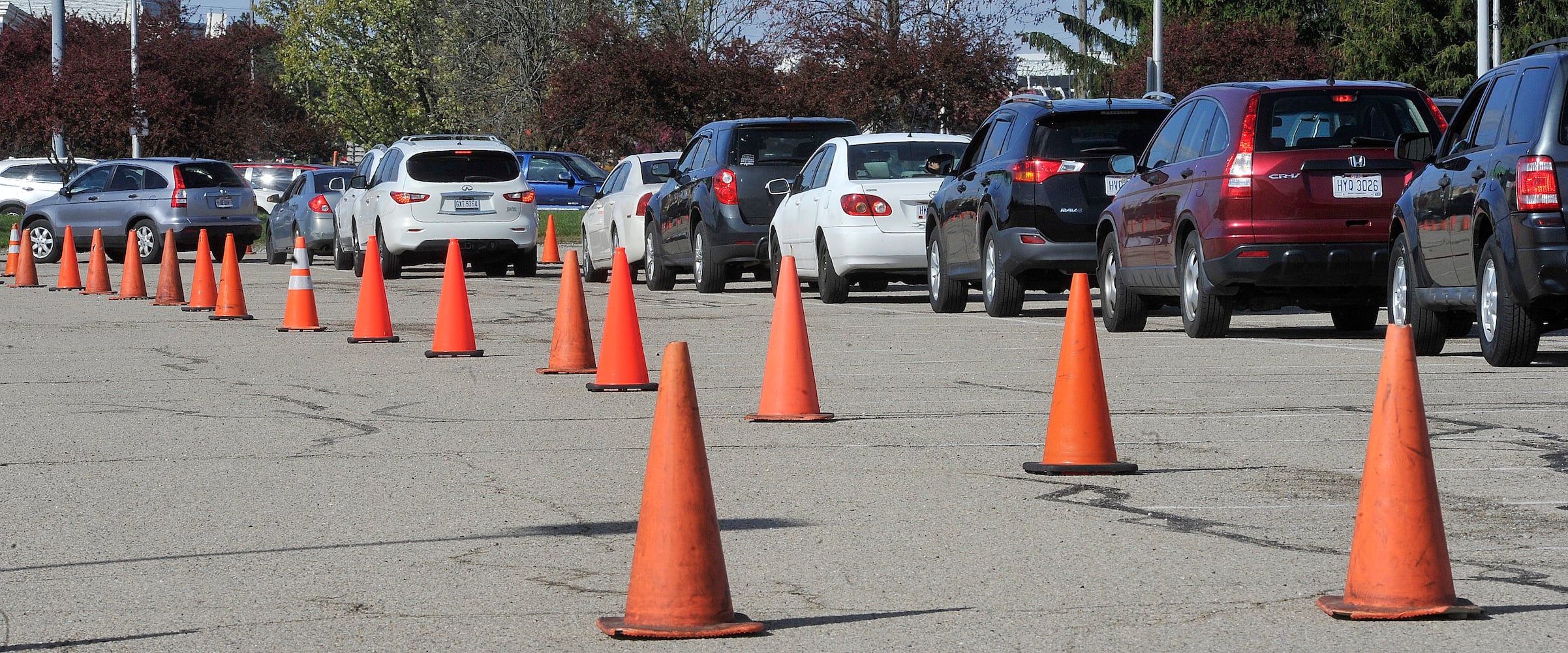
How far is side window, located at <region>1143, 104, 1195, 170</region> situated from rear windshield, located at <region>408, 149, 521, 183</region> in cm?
1173

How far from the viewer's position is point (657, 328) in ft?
50.4

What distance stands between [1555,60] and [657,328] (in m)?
7.00

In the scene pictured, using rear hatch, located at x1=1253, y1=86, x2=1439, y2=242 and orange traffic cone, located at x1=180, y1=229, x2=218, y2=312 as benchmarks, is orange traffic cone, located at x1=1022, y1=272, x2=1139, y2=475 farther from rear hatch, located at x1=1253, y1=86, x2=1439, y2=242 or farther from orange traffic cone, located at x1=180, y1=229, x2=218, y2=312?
orange traffic cone, located at x1=180, y1=229, x2=218, y2=312

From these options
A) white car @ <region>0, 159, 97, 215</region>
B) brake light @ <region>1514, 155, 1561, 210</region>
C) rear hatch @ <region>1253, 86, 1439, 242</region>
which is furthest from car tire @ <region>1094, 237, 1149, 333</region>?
white car @ <region>0, 159, 97, 215</region>

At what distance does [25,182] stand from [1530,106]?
36.2m

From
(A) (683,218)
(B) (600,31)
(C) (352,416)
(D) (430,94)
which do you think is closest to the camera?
(C) (352,416)

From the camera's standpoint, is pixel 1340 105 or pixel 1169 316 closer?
pixel 1340 105

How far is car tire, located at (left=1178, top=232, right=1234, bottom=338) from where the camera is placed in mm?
12945

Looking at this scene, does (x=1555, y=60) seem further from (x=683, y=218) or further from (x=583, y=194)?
(x=583, y=194)

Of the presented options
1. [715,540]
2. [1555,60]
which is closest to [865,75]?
[1555,60]

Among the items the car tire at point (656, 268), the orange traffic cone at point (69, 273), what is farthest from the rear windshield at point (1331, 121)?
the orange traffic cone at point (69, 273)

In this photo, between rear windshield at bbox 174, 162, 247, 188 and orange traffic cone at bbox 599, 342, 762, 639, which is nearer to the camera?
orange traffic cone at bbox 599, 342, 762, 639

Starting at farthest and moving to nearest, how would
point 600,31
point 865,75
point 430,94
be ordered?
1. point 430,94
2. point 600,31
3. point 865,75

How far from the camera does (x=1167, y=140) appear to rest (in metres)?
13.8
